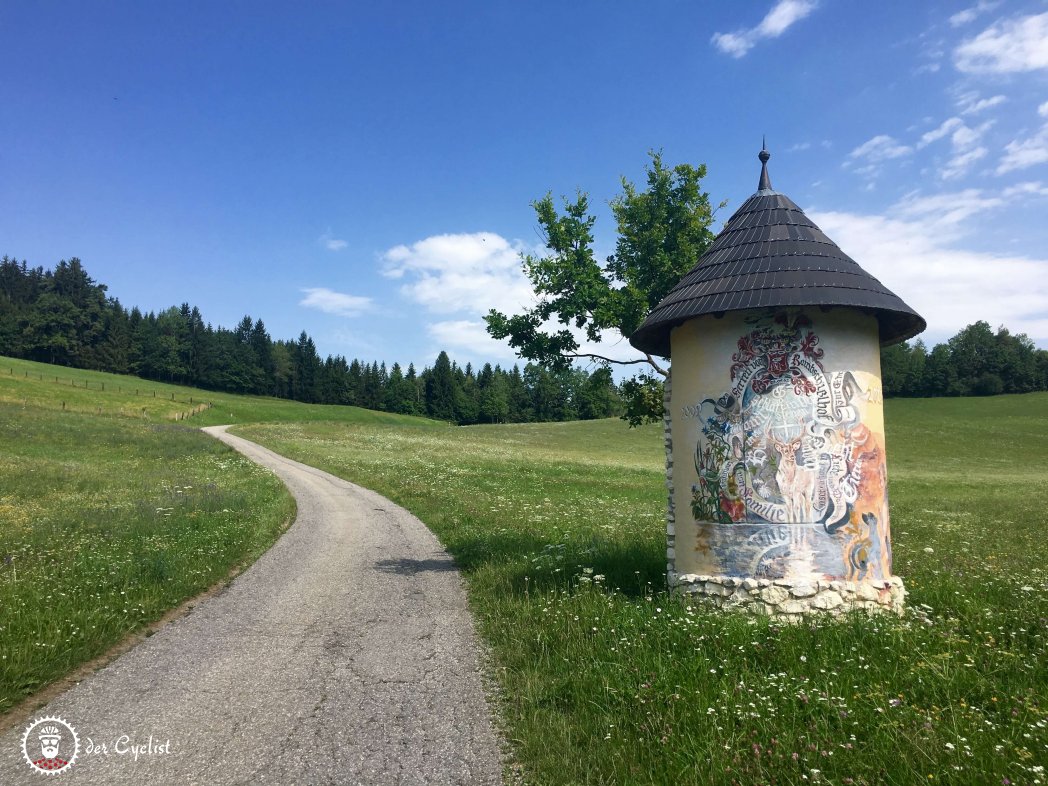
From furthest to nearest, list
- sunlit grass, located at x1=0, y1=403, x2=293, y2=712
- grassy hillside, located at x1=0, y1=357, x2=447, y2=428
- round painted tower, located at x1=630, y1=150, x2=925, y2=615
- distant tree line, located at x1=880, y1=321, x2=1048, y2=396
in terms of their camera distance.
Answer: distant tree line, located at x1=880, y1=321, x2=1048, y2=396, grassy hillside, located at x1=0, y1=357, x2=447, y2=428, round painted tower, located at x1=630, y1=150, x2=925, y2=615, sunlit grass, located at x1=0, y1=403, x2=293, y2=712

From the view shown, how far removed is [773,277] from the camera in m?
8.20

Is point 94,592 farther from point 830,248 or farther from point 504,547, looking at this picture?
point 830,248

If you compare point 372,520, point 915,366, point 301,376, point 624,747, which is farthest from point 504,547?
point 301,376

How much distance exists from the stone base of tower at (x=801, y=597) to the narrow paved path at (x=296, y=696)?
11.2 feet

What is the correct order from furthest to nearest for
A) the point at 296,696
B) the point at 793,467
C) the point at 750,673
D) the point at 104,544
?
the point at 104,544 < the point at 793,467 < the point at 296,696 < the point at 750,673

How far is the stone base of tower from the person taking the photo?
24.7 feet

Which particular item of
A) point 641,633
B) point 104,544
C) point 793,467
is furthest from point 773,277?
point 104,544

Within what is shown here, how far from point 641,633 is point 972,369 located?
123 meters

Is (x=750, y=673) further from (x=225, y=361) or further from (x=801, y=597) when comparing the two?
(x=225, y=361)

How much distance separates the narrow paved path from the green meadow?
1.56 ft

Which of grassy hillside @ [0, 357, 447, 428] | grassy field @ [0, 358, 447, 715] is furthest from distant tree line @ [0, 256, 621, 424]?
grassy field @ [0, 358, 447, 715]

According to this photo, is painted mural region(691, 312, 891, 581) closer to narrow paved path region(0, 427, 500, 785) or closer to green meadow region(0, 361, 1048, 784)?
green meadow region(0, 361, 1048, 784)

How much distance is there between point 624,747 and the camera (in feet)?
15.3

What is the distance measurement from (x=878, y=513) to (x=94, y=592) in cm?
1066
